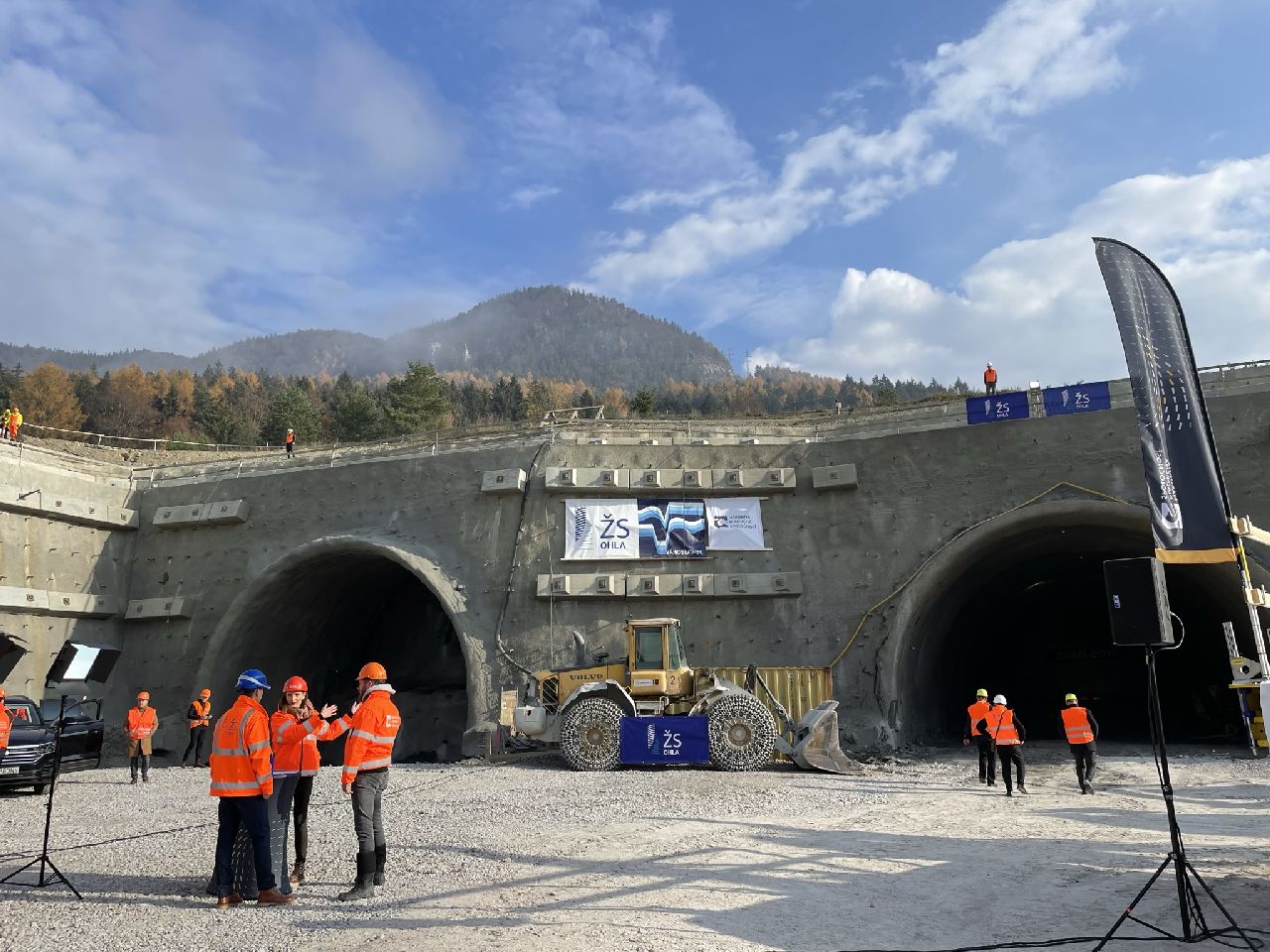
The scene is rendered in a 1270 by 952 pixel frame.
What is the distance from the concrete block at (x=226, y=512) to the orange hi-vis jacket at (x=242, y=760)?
20.2 m

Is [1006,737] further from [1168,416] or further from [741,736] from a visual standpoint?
Answer: [1168,416]

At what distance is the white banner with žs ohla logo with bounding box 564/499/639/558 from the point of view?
23922mm

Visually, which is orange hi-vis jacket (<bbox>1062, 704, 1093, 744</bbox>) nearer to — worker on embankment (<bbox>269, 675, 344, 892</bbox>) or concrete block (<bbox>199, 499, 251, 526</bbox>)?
worker on embankment (<bbox>269, 675, 344, 892</bbox>)

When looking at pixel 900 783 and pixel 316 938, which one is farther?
pixel 900 783

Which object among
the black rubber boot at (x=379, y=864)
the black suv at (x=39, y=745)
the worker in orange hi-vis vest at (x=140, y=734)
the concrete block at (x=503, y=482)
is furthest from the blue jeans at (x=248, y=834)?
the concrete block at (x=503, y=482)

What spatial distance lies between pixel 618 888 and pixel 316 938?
2582 millimetres

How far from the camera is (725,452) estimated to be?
2502 centimetres

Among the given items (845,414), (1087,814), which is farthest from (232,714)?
(845,414)

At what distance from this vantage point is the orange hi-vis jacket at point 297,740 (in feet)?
26.8

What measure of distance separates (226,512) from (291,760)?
65.8 feet

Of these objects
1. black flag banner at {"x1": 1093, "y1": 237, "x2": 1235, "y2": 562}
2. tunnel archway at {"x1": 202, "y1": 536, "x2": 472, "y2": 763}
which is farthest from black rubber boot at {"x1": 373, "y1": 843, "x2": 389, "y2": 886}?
tunnel archway at {"x1": 202, "y1": 536, "x2": 472, "y2": 763}

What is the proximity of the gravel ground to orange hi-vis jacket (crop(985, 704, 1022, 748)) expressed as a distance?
0.91m

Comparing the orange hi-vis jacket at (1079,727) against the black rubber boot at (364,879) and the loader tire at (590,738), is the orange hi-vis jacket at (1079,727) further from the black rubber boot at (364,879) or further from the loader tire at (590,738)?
the black rubber boot at (364,879)

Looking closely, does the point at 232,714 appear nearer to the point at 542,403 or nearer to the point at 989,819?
the point at 989,819
